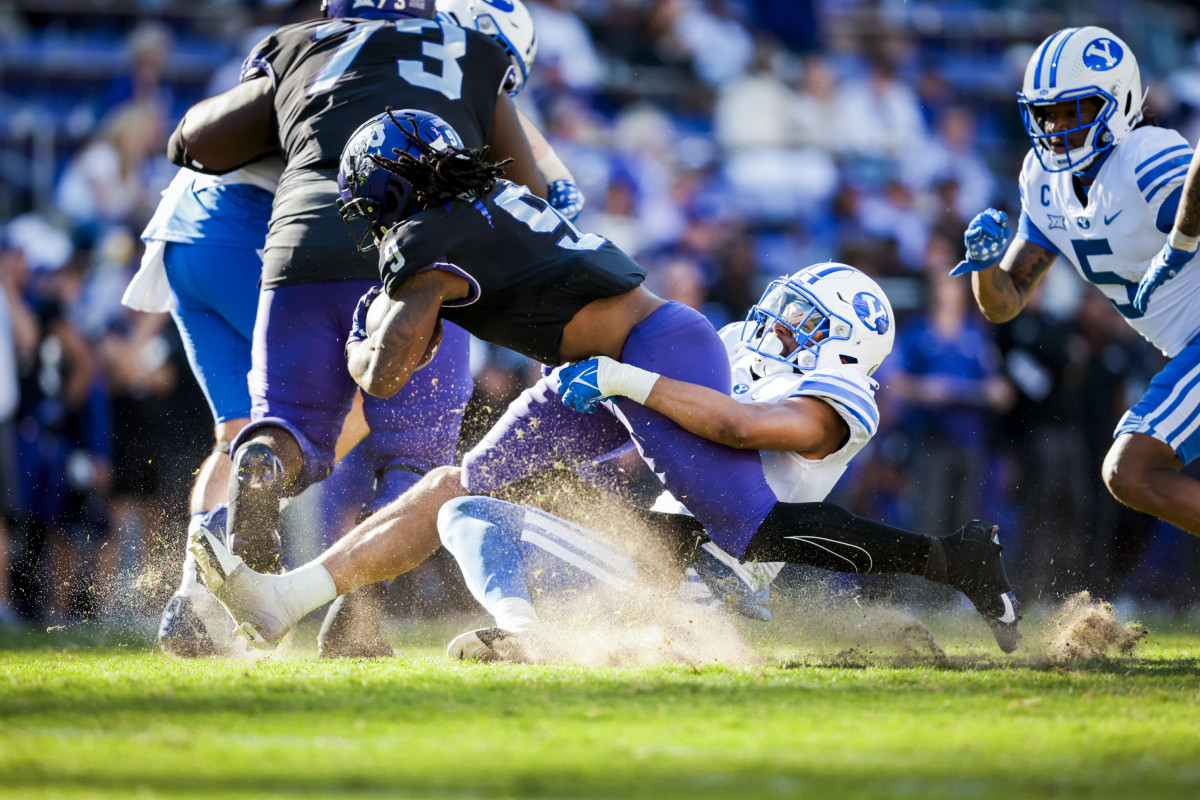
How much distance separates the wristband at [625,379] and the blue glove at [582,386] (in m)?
0.01

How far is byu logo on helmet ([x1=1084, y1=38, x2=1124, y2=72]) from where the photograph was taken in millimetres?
4727

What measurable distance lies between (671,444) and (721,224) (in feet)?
19.5

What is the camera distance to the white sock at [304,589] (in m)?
3.84

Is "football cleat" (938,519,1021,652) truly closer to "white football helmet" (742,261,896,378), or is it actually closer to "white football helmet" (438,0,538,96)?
"white football helmet" (742,261,896,378)

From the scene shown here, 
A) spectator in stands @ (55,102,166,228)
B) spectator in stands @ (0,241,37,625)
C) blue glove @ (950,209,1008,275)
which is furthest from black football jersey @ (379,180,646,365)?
spectator in stands @ (55,102,166,228)

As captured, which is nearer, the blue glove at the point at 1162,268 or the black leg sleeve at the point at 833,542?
the black leg sleeve at the point at 833,542

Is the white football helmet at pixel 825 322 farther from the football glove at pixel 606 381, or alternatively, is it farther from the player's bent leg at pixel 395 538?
the player's bent leg at pixel 395 538

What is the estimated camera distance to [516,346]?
12.9ft

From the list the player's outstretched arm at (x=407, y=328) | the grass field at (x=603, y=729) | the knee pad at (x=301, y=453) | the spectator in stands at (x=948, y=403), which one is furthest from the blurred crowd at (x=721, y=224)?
Result: the grass field at (x=603, y=729)

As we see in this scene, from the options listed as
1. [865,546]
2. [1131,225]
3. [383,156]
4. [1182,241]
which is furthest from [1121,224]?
[383,156]

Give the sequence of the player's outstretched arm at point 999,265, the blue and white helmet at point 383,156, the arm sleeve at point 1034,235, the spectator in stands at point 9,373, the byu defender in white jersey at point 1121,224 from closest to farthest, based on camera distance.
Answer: the blue and white helmet at point 383,156, the byu defender in white jersey at point 1121,224, the player's outstretched arm at point 999,265, the arm sleeve at point 1034,235, the spectator in stands at point 9,373

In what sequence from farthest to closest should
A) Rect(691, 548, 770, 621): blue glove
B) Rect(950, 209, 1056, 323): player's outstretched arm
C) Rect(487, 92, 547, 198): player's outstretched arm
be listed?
Rect(950, 209, 1056, 323): player's outstretched arm < Rect(487, 92, 547, 198): player's outstretched arm < Rect(691, 548, 770, 621): blue glove

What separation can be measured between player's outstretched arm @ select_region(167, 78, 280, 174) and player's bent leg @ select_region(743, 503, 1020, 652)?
2.17m

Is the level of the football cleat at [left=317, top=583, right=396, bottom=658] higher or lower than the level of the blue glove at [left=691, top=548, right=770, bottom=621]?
lower
